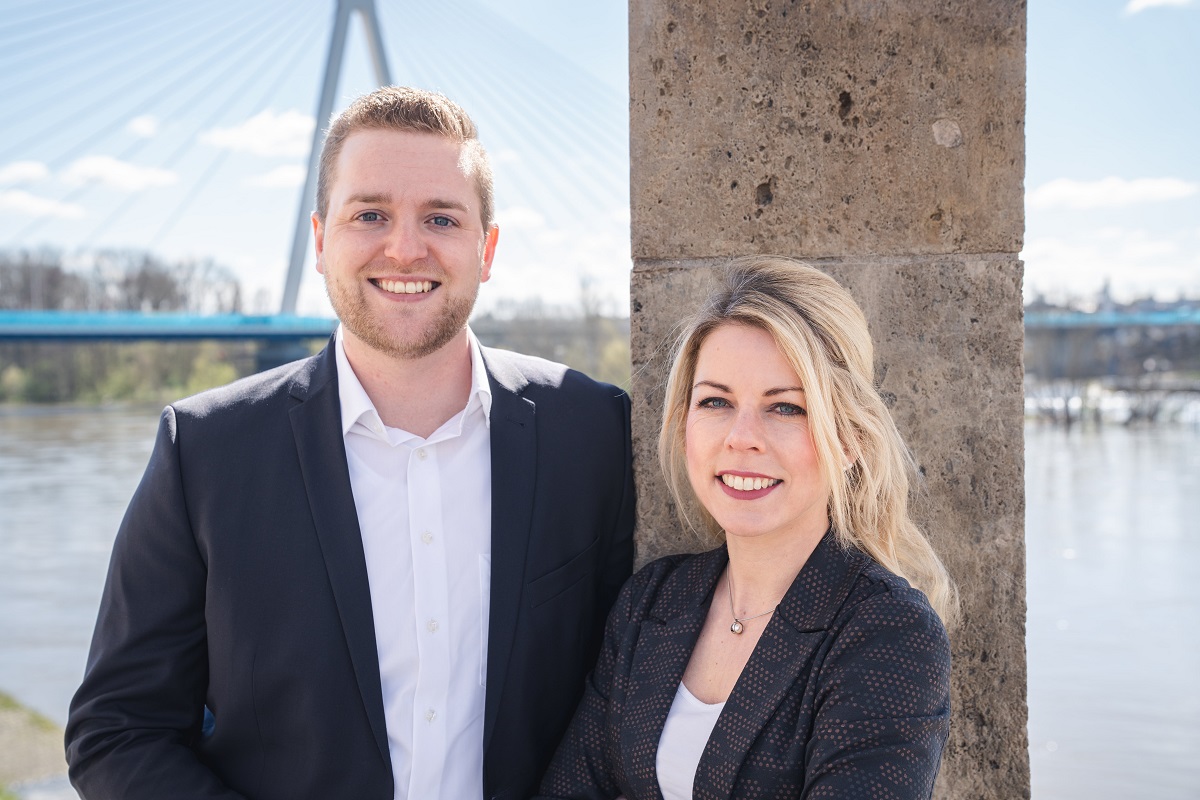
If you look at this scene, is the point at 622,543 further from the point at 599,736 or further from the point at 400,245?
the point at 400,245

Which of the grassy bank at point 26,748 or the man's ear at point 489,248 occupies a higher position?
the man's ear at point 489,248

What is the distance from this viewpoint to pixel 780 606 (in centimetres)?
149

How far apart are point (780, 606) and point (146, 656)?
3.26 ft

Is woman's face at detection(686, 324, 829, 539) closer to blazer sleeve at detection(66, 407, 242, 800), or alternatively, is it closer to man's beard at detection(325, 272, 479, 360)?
man's beard at detection(325, 272, 479, 360)

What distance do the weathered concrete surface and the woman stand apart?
11.3 inches

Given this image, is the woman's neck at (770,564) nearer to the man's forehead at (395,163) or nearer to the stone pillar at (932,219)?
the stone pillar at (932,219)

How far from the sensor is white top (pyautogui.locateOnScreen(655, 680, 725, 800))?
4.81 ft

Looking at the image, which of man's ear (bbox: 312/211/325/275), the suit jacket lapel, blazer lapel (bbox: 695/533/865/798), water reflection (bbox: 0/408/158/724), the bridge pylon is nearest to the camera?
blazer lapel (bbox: 695/533/865/798)

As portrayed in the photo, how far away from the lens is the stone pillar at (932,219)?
184 cm

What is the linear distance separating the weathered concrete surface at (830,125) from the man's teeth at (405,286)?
0.45 m

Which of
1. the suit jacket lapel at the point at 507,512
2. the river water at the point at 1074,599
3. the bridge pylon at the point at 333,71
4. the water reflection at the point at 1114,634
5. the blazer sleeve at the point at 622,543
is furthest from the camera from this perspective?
the bridge pylon at the point at 333,71

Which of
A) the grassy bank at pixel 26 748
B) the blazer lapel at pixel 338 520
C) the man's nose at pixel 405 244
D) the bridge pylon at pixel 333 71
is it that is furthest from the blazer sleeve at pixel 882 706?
the bridge pylon at pixel 333 71

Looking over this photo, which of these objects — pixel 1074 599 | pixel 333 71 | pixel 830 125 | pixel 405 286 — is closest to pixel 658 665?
pixel 405 286

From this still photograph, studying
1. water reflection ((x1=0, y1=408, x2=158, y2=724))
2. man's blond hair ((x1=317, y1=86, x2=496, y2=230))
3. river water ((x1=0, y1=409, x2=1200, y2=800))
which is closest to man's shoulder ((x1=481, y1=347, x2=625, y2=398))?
man's blond hair ((x1=317, y1=86, x2=496, y2=230))
